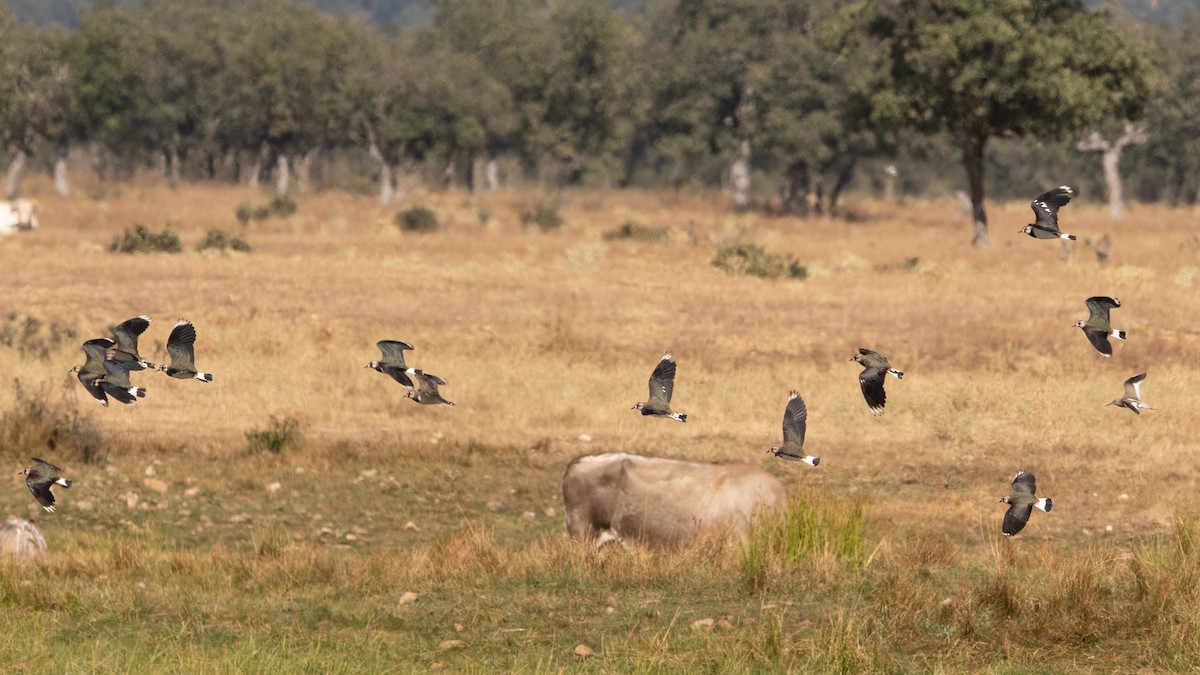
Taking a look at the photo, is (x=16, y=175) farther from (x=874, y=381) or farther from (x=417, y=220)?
(x=874, y=381)

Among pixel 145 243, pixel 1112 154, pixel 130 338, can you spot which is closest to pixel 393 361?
pixel 130 338

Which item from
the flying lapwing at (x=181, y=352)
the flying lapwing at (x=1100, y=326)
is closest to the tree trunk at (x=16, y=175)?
the flying lapwing at (x=181, y=352)

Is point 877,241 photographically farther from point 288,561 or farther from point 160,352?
point 288,561

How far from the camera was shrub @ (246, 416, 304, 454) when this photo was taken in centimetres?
1820

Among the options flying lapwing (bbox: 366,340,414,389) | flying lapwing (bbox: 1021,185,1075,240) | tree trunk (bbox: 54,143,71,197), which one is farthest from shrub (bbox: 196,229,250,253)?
flying lapwing (bbox: 1021,185,1075,240)

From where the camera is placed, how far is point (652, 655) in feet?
31.4

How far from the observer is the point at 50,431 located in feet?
59.5

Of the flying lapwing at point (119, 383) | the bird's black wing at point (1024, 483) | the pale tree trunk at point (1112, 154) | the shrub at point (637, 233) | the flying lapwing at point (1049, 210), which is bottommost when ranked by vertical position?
the shrub at point (637, 233)

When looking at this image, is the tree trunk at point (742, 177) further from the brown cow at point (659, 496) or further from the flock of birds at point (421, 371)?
the flock of birds at point (421, 371)

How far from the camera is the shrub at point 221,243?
40.2 meters

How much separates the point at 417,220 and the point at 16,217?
42.9 feet

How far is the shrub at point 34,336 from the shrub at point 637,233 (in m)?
26.3

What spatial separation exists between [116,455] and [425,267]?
59.4 ft

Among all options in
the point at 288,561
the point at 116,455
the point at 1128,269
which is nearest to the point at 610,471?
the point at 288,561
